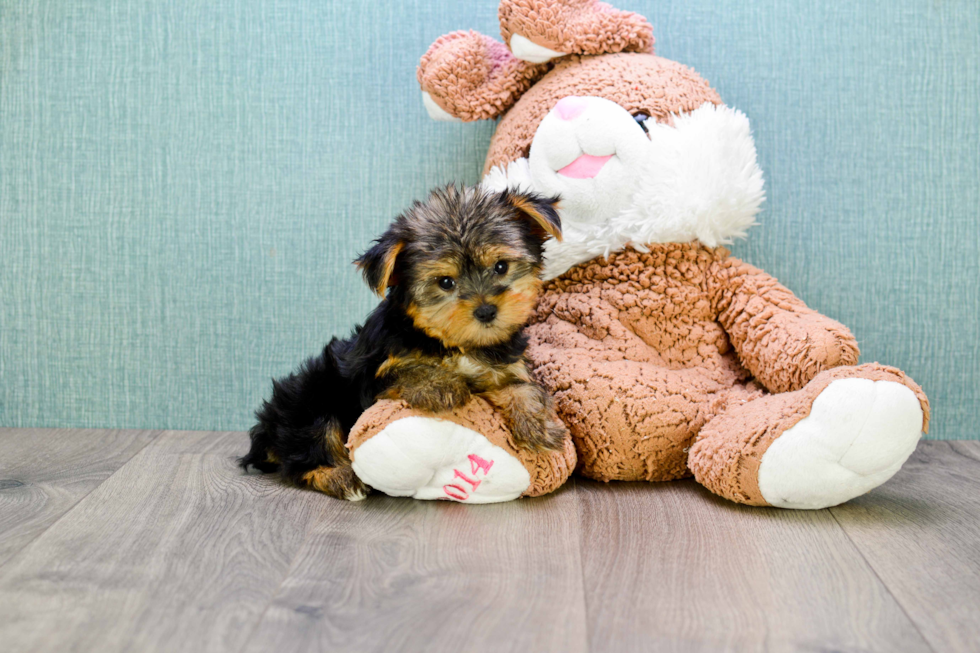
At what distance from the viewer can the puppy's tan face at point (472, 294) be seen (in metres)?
1.83

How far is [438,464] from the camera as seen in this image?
1971 mm

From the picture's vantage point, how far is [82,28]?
278cm

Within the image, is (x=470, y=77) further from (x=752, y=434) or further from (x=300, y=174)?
(x=752, y=434)

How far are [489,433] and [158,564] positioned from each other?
2.69 ft

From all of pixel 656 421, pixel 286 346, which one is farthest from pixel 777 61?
pixel 286 346

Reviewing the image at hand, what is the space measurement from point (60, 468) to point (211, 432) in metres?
0.55

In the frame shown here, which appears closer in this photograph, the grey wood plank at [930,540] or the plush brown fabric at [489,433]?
the grey wood plank at [930,540]

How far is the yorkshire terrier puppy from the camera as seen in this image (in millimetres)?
1852

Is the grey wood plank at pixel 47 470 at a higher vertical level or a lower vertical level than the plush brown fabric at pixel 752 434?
lower

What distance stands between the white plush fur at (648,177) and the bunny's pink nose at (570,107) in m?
0.02

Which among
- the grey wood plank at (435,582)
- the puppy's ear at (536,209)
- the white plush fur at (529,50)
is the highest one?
the white plush fur at (529,50)

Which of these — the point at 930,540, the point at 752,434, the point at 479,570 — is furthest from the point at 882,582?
the point at 479,570

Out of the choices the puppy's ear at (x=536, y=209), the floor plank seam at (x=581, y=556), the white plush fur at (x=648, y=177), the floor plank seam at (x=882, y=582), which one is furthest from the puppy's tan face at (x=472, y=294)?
the floor plank seam at (x=882, y=582)

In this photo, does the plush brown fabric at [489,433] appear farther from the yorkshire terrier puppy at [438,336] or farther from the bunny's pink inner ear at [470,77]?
the bunny's pink inner ear at [470,77]
